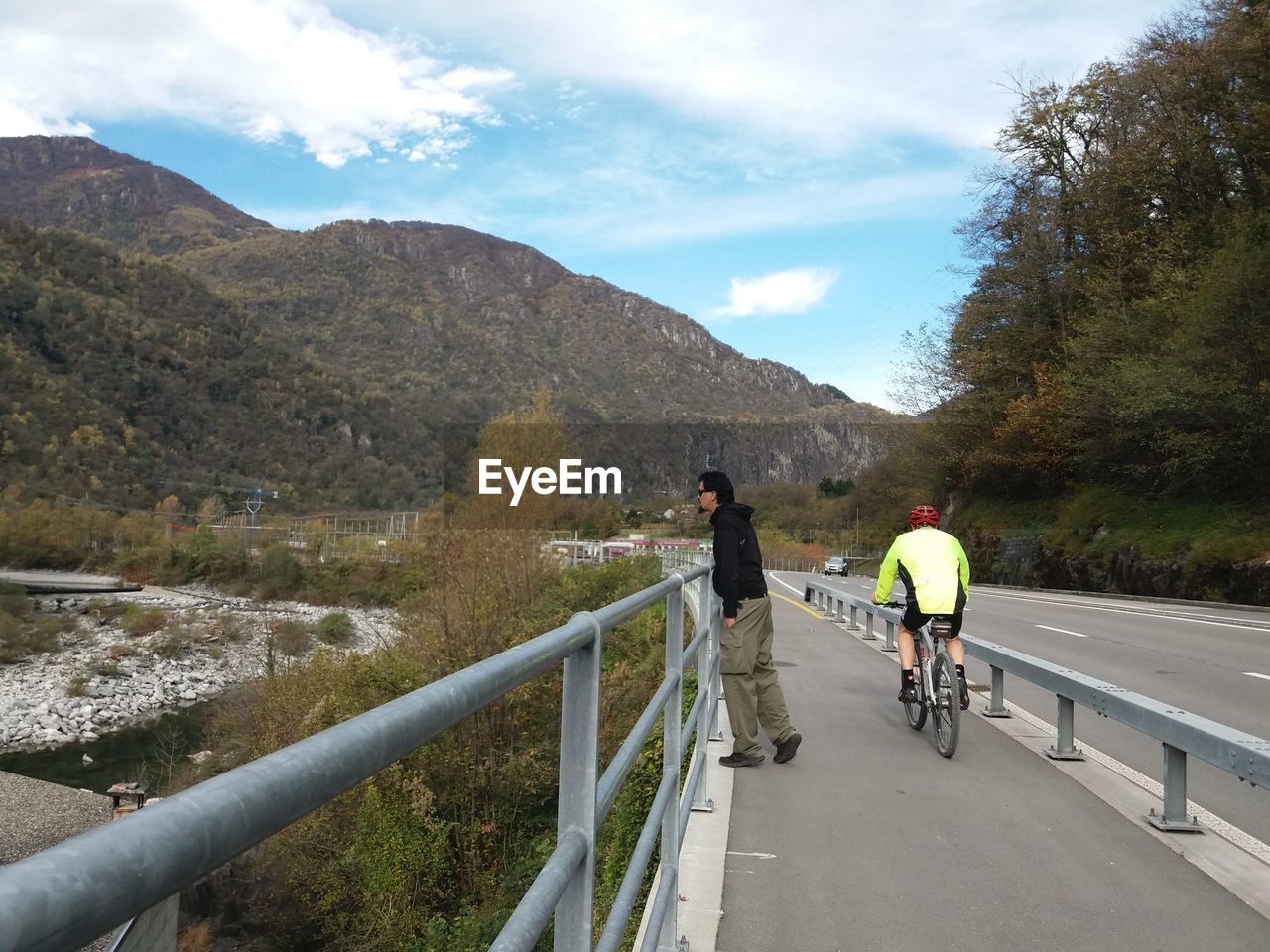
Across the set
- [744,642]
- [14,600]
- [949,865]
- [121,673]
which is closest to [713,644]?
[744,642]

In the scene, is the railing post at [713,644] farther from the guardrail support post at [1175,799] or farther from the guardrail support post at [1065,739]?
the guardrail support post at [1175,799]

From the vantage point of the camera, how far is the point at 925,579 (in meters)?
8.55

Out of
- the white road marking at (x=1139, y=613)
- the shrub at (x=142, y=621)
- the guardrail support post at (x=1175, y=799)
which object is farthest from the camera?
the shrub at (x=142, y=621)

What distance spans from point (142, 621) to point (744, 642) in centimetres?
8609

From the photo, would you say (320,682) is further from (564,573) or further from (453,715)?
(453,715)

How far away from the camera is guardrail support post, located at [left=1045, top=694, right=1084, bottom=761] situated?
779cm

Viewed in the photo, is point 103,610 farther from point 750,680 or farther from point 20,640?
point 750,680

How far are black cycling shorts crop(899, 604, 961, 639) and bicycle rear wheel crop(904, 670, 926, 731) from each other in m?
0.39

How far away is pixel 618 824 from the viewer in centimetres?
884

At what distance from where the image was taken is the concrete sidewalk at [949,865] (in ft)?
14.6

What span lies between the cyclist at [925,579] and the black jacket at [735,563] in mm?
1397

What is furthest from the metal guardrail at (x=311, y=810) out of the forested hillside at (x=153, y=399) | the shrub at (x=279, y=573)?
the forested hillside at (x=153, y=399)

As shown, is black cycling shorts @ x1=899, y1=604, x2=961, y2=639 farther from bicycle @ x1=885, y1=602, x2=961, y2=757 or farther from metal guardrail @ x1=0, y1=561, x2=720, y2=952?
metal guardrail @ x1=0, y1=561, x2=720, y2=952

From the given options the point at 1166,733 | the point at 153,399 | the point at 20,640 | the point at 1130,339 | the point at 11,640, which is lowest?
the point at 20,640
